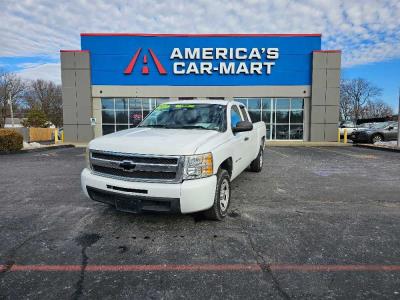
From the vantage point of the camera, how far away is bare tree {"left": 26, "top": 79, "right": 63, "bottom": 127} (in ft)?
214

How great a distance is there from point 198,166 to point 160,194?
1.99 feet

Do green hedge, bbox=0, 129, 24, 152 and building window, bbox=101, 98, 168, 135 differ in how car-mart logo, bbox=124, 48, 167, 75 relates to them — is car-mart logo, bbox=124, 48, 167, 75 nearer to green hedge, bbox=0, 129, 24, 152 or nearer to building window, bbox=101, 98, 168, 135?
building window, bbox=101, 98, 168, 135

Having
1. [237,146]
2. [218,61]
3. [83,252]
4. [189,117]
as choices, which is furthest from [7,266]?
[218,61]

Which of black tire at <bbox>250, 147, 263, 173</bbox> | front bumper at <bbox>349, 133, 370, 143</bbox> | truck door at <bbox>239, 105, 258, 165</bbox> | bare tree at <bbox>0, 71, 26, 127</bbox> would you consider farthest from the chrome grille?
bare tree at <bbox>0, 71, 26, 127</bbox>

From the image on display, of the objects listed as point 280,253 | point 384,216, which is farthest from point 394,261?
point 384,216

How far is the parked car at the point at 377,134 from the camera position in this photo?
2100cm

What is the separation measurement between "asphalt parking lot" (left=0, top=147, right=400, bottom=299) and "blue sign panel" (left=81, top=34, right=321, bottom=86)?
61.2 ft

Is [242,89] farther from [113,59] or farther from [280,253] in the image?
[280,253]

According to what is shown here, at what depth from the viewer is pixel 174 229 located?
4227mm

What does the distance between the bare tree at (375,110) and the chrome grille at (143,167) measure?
83950mm

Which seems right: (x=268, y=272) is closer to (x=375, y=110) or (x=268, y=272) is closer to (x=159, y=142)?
(x=159, y=142)

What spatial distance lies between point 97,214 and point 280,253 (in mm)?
3008

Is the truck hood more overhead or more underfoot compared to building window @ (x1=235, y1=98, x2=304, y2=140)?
more underfoot

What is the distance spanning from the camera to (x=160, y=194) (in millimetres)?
3746
